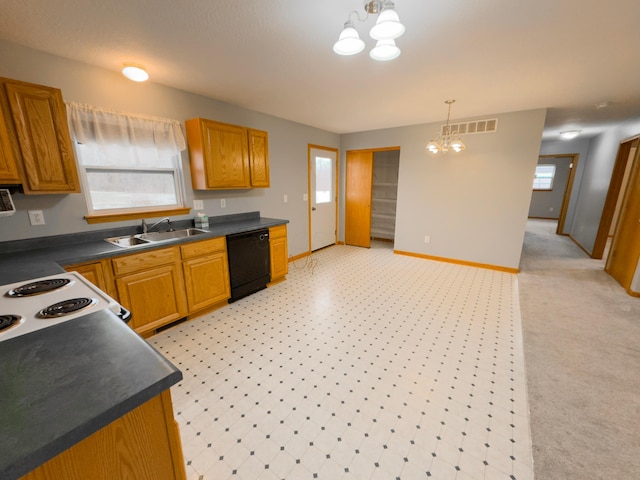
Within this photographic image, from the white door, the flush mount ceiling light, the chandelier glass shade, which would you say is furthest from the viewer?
the white door

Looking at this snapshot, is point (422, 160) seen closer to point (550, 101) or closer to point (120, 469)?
point (550, 101)

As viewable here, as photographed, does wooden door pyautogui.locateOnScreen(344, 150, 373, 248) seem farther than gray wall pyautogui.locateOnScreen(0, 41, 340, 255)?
Yes

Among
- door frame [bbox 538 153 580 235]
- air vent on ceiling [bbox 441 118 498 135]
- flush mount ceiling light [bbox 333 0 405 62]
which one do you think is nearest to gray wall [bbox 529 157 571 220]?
door frame [bbox 538 153 580 235]

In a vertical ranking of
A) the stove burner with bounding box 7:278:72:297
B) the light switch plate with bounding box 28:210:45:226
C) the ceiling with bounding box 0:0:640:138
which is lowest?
the stove burner with bounding box 7:278:72:297

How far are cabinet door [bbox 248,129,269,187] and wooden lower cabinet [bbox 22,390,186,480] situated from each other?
2.99 metres

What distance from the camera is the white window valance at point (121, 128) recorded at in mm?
2242

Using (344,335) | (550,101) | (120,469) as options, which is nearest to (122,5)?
(120,469)

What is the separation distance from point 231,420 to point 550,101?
4736 millimetres

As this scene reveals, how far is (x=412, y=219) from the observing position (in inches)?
194

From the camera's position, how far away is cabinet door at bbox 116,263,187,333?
221cm

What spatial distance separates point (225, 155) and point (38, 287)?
2.14 metres

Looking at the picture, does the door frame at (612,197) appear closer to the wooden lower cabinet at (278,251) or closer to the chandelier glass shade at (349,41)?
the chandelier glass shade at (349,41)

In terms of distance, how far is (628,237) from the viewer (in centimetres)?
356

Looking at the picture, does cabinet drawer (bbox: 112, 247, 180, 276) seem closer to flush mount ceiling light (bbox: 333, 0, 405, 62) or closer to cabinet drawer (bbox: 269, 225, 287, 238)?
cabinet drawer (bbox: 269, 225, 287, 238)
